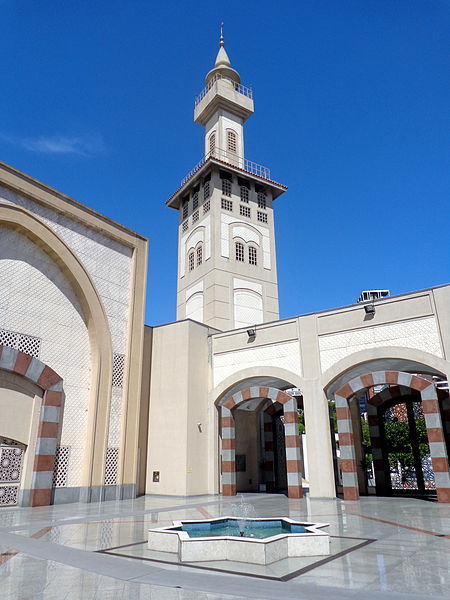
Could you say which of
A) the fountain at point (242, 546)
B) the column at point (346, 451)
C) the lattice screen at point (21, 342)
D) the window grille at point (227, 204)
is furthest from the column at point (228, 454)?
the window grille at point (227, 204)

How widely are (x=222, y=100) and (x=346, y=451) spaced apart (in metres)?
24.4

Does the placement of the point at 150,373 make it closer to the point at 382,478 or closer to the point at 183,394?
the point at 183,394

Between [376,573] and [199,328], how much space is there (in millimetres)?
14147

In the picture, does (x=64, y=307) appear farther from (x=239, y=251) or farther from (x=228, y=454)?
(x=239, y=251)

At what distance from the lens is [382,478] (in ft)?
57.3

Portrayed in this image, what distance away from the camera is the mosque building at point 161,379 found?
14.0 meters

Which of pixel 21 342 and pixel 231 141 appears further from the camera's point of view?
pixel 231 141

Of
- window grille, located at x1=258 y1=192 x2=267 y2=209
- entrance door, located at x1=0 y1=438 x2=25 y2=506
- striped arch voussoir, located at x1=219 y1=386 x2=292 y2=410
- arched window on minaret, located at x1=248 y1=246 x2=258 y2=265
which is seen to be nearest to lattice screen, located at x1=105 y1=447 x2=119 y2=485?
entrance door, located at x1=0 y1=438 x2=25 y2=506

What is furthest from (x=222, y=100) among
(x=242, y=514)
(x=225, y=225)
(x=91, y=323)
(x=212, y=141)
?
(x=242, y=514)

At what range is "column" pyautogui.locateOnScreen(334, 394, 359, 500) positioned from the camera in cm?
1459

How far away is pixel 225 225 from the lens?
88.2ft

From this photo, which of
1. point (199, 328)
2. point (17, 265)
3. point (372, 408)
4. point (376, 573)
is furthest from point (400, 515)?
point (17, 265)

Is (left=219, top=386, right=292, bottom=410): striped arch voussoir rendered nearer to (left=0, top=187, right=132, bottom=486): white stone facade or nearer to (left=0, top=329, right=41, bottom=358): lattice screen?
(left=0, top=187, right=132, bottom=486): white stone facade

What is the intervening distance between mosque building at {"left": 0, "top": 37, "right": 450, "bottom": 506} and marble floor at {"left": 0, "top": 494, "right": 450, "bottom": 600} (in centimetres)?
414
